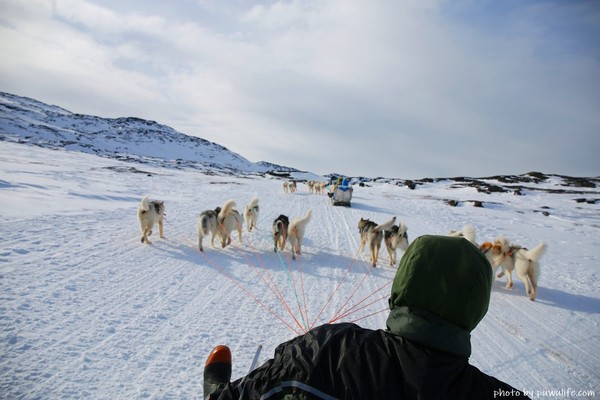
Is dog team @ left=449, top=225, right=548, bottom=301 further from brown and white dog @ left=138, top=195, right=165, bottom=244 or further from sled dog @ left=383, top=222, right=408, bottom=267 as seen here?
brown and white dog @ left=138, top=195, right=165, bottom=244

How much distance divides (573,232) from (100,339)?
1838cm

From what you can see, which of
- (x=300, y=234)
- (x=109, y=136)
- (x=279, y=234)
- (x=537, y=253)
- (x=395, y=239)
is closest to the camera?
(x=537, y=253)

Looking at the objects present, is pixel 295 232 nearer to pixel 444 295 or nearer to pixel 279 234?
pixel 279 234

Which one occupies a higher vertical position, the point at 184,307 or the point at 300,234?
the point at 300,234

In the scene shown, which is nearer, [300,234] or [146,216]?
[146,216]

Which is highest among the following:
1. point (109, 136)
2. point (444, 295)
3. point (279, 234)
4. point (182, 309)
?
point (109, 136)

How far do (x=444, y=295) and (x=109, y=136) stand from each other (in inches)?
5632

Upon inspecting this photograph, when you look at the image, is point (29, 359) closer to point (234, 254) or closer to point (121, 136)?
point (234, 254)

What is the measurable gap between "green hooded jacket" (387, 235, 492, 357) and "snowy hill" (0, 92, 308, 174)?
3340 inches

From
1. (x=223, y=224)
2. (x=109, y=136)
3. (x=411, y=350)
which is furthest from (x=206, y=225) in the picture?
(x=109, y=136)

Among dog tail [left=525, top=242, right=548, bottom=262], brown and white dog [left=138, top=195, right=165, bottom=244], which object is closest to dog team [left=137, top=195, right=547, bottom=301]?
brown and white dog [left=138, top=195, right=165, bottom=244]

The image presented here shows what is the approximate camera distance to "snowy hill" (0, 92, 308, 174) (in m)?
88.2

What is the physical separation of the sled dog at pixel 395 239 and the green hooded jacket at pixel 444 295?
539 cm

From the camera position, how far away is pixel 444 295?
1.22m
